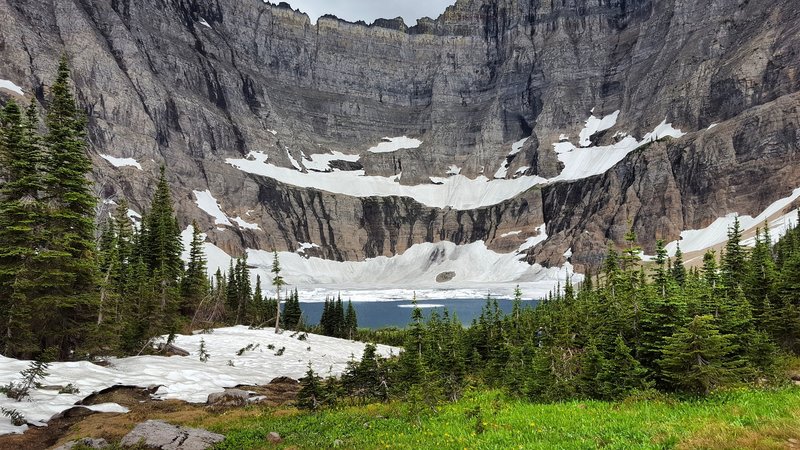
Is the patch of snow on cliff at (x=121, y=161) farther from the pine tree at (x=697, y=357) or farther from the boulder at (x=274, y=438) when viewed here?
the pine tree at (x=697, y=357)

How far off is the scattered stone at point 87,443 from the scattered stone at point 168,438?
0.54 metres

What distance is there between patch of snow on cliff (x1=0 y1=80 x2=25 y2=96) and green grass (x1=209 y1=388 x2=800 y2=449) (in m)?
174

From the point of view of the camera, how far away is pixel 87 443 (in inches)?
464

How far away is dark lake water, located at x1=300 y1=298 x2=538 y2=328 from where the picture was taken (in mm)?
110556

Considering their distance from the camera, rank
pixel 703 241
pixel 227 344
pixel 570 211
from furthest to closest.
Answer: pixel 570 211, pixel 703 241, pixel 227 344

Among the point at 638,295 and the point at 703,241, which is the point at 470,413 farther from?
the point at 703,241

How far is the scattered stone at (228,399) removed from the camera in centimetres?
2103

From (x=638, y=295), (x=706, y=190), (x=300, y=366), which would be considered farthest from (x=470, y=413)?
(x=706, y=190)

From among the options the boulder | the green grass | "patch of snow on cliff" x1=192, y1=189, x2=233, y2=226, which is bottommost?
the boulder

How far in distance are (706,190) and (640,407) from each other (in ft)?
586

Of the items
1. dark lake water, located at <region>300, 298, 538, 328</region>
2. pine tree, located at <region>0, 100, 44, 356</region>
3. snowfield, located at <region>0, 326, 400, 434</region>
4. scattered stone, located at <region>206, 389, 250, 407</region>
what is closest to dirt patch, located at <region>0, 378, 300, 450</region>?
snowfield, located at <region>0, 326, 400, 434</region>

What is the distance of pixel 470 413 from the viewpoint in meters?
12.8

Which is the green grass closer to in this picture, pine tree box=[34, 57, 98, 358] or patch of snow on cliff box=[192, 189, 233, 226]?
pine tree box=[34, 57, 98, 358]

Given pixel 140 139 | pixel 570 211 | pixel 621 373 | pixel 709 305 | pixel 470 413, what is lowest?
pixel 470 413
